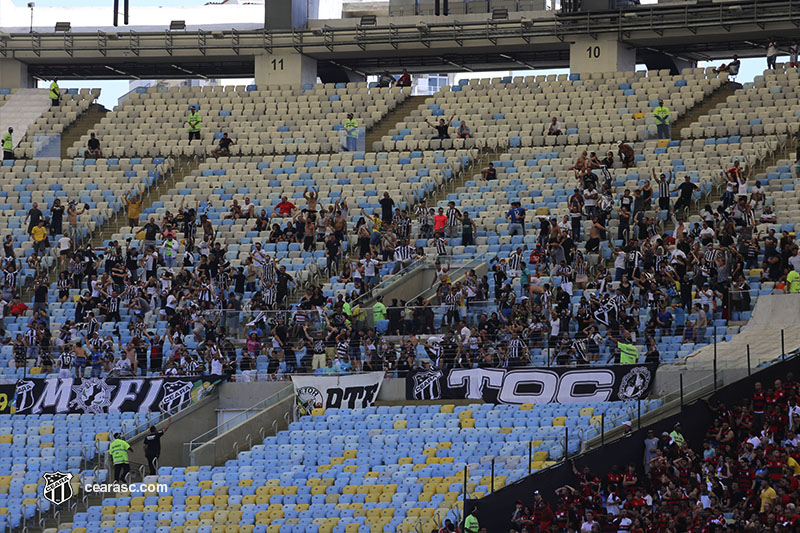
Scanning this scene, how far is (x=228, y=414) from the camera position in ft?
85.7

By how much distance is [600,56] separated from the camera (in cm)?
4131

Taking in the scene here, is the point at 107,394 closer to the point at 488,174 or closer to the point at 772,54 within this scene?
the point at 488,174

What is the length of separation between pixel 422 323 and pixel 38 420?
23.6 feet

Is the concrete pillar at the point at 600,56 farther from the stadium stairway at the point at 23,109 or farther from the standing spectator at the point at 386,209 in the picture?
the stadium stairway at the point at 23,109

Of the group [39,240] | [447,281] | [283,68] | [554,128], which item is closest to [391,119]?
[283,68]

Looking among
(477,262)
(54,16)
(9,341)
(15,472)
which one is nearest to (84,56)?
(54,16)

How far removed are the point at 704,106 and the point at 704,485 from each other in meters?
20.2

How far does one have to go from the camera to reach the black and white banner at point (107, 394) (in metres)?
26.1

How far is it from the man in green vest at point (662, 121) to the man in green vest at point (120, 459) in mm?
17475

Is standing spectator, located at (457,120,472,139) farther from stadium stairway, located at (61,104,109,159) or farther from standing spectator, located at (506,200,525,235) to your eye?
stadium stairway, located at (61,104,109,159)

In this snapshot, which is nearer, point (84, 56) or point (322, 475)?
point (322, 475)

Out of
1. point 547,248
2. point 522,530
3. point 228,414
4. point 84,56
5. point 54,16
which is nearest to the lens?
point 522,530

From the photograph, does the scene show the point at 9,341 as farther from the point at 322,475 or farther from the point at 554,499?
the point at 554,499

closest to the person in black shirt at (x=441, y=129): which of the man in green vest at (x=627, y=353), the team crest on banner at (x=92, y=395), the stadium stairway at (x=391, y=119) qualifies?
the stadium stairway at (x=391, y=119)
